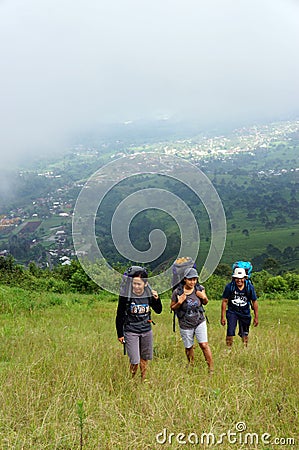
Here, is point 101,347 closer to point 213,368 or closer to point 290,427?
point 213,368

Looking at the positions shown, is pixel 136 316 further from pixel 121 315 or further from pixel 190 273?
pixel 190 273

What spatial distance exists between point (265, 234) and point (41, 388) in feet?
260

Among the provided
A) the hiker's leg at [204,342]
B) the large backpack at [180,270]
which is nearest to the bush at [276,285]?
the hiker's leg at [204,342]

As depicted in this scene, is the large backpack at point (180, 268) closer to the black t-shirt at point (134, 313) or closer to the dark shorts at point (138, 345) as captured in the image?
the black t-shirt at point (134, 313)

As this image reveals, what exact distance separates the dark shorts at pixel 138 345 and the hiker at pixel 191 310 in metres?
0.52

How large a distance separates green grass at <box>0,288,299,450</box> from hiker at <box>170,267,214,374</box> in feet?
1.11

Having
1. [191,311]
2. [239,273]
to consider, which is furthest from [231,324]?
[191,311]

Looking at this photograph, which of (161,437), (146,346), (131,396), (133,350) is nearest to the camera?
(161,437)

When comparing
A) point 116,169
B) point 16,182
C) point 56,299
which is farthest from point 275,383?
point 16,182

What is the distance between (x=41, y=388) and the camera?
3.78m

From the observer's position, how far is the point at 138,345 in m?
4.61

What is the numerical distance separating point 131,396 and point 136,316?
95cm

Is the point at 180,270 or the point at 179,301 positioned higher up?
the point at 180,270

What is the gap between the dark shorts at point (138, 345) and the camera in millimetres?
4551
